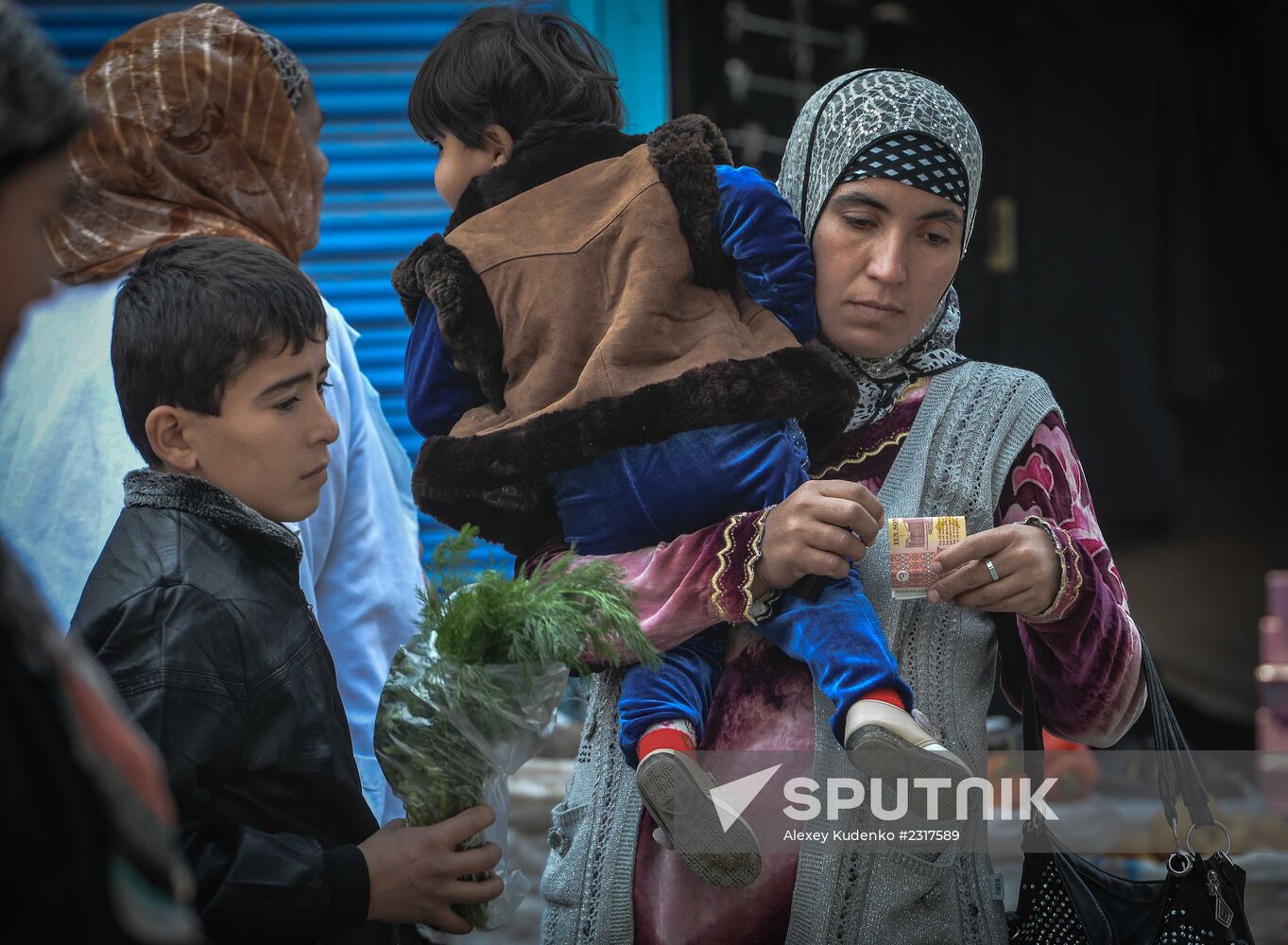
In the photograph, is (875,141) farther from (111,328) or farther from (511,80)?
(111,328)

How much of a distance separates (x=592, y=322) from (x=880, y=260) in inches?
17.2

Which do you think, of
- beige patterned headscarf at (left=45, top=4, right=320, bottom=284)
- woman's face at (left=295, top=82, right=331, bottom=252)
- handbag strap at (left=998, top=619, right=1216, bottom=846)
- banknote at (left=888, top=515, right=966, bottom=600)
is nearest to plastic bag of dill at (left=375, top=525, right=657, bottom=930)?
banknote at (left=888, top=515, right=966, bottom=600)

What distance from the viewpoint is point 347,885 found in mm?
1719

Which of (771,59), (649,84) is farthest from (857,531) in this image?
(771,59)

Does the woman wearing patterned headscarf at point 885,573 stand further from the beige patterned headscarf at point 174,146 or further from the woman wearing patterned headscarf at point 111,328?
the beige patterned headscarf at point 174,146

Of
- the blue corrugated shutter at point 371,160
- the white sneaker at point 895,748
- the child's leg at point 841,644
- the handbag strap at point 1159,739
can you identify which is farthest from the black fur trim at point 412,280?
the blue corrugated shutter at point 371,160

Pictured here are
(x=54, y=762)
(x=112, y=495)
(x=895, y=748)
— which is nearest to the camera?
(x=54, y=762)

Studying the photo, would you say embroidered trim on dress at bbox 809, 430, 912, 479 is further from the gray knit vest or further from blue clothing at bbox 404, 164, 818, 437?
blue clothing at bbox 404, 164, 818, 437

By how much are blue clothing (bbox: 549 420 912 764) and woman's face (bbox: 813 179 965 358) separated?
0.63 ft

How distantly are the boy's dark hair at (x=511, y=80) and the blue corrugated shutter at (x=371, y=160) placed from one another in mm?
2040

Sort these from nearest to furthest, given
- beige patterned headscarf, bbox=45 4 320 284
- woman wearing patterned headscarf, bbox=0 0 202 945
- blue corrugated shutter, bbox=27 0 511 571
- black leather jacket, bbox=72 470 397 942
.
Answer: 1. woman wearing patterned headscarf, bbox=0 0 202 945
2. black leather jacket, bbox=72 470 397 942
3. beige patterned headscarf, bbox=45 4 320 284
4. blue corrugated shutter, bbox=27 0 511 571

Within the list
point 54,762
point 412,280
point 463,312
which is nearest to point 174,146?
point 412,280

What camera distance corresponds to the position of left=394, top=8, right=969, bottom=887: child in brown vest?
193 cm

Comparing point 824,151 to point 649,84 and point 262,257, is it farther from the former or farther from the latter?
point 649,84
